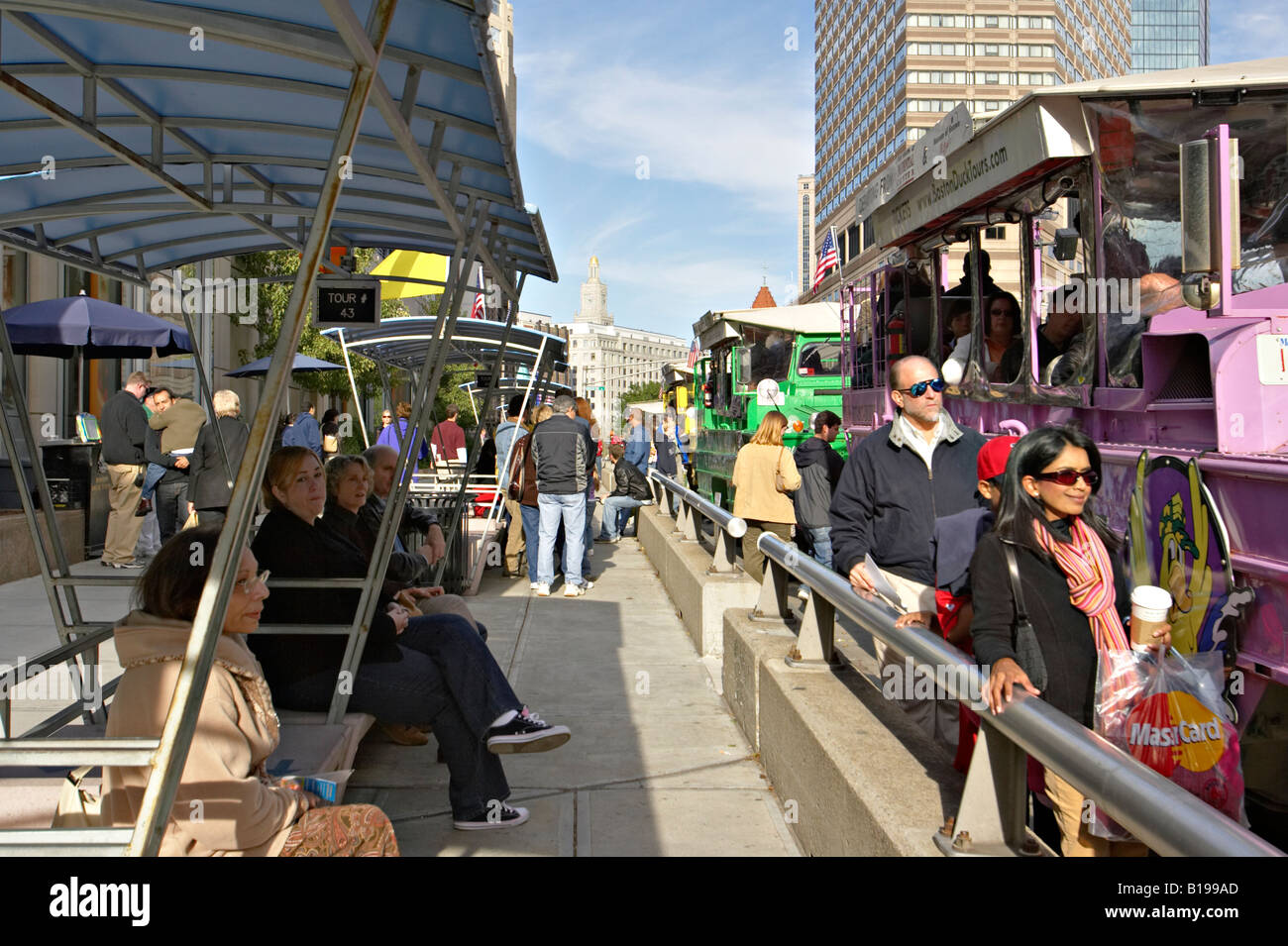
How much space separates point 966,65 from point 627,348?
51.8 meters

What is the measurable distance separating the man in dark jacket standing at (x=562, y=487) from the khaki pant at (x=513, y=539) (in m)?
0.74

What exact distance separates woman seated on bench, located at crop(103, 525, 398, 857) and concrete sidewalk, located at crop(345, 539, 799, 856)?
1254mm

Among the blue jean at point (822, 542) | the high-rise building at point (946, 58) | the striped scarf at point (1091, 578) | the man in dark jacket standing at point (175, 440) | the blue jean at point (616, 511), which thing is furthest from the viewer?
the high-rise building at point (946, 58)

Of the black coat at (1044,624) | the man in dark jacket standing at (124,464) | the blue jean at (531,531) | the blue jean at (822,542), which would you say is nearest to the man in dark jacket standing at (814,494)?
the blue jean at (822,542)

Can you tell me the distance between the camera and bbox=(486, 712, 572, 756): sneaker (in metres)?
4.54

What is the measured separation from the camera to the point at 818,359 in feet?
51.5

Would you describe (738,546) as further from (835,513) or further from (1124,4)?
(1124,4)

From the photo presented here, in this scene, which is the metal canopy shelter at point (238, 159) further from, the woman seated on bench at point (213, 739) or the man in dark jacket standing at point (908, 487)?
the man in dark jacket standing at point (908, 487)

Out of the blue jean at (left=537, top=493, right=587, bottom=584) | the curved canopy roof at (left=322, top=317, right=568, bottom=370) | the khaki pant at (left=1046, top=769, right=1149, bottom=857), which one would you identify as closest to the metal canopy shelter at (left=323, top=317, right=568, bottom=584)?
the curved canopy roof at (left=322, top=317, right=568, bottom=370)

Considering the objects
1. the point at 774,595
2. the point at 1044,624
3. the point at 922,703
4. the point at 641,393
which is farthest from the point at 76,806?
the point at 641,393

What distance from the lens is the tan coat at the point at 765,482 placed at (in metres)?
9.79

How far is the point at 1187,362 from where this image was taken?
4.73m

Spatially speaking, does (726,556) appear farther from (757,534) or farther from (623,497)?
(623,497)

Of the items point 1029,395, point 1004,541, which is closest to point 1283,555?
point 1004,541
